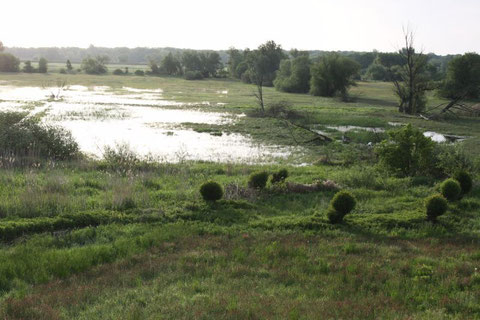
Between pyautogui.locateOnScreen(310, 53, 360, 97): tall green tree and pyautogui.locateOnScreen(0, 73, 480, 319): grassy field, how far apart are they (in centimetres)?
4914

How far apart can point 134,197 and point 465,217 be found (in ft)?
39.1

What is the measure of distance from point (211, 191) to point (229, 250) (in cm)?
449

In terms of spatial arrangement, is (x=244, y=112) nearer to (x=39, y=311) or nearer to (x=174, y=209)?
(x=174, y=209)

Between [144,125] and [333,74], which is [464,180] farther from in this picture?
[333,74]

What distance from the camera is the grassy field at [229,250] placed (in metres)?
8.31

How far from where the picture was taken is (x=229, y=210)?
15320 mm

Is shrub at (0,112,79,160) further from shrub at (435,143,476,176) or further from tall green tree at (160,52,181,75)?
tall green tree at (160,52,181,75)

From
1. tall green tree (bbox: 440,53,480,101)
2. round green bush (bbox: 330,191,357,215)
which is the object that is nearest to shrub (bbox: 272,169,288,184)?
round green bush (bbox: 330,191,357,215)

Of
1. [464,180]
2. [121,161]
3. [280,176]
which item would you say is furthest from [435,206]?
[121,161]

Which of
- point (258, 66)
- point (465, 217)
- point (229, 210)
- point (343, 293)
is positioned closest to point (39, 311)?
point (343, 293)

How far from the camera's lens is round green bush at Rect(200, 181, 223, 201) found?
51.7 feet

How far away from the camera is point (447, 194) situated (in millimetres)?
15883

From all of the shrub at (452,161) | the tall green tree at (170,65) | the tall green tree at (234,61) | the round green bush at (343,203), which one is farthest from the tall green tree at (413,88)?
the tall green tree at (170,65)

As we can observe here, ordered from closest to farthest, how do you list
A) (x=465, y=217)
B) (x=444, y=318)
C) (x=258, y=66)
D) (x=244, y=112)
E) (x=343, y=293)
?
(x=444, y=318) → (x=343, y=293) → (x=465, y=217) → (x=244, y=112) → (x=258, y=66)
